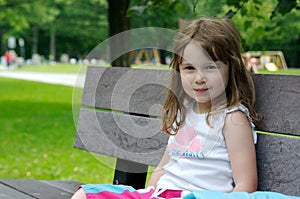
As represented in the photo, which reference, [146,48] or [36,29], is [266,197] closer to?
[146,48]

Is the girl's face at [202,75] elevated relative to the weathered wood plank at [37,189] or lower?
elevated

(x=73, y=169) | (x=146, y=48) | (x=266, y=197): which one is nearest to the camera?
(x=266, y=197)

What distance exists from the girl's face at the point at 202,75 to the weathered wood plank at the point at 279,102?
18 centimetres

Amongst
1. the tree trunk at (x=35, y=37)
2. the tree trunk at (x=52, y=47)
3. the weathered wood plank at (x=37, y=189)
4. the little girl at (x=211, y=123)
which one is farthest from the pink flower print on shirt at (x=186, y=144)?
the tree trunk at (x=35, y=37)

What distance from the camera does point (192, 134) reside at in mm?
2668

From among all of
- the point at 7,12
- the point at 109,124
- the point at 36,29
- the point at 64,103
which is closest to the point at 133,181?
the point at 109,124

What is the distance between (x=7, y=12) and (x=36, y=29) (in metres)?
35.5

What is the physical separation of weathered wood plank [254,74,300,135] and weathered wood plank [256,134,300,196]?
61mm

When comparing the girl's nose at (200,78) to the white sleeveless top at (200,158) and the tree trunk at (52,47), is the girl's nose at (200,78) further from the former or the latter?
the tree trunk at (52,47)

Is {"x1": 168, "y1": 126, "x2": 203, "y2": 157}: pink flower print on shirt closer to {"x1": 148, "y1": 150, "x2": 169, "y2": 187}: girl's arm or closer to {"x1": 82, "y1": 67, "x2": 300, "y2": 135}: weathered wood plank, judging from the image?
{"x1": 148, "y1": 150, "x2": 169, "y2": 187}: girl's arm

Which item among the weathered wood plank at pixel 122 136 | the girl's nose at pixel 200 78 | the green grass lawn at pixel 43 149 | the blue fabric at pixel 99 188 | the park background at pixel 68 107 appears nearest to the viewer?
the blue fabric at pixel 99 188

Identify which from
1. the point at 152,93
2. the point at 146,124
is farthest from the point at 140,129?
the point at 152,93

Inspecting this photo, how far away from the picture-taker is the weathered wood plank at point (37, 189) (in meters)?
3.26

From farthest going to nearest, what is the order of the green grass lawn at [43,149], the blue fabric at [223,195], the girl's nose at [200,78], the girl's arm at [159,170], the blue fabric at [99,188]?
the green grass lawn at [43,149] → the girl's arm at [159,170] → the girl's nose at [200,78] → the blue fabric at [99,188] → the blue fabric at [223,195]
